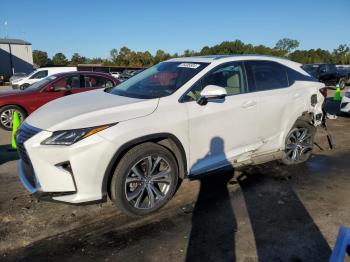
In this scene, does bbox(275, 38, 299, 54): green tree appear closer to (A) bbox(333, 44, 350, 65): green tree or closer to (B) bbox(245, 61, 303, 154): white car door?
(A) bbox(333, 44, 350, 65): green tree

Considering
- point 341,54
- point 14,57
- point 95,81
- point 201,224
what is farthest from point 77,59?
point 201,224

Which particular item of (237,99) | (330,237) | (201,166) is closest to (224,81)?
(237,99)

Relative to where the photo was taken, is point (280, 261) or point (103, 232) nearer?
point (280, 261)

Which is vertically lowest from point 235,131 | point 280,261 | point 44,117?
point 280,261

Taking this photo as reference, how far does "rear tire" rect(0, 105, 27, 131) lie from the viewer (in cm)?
896

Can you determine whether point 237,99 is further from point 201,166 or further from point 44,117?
point 44,117

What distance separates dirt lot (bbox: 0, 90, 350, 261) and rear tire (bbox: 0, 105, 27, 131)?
4.36 m

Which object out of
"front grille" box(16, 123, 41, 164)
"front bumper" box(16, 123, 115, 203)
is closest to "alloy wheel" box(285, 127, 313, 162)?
"front bumper" box(16, 123, 115, 203)

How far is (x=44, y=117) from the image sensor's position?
386cm

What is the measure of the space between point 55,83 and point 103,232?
674 centimetres

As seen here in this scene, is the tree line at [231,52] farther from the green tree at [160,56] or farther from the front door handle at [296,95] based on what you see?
the front door handle at [296,95]

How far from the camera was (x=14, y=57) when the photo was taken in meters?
68.1

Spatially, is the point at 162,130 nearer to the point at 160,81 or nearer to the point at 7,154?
the point at 160,81

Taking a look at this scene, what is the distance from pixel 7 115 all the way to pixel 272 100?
7.06 meters
